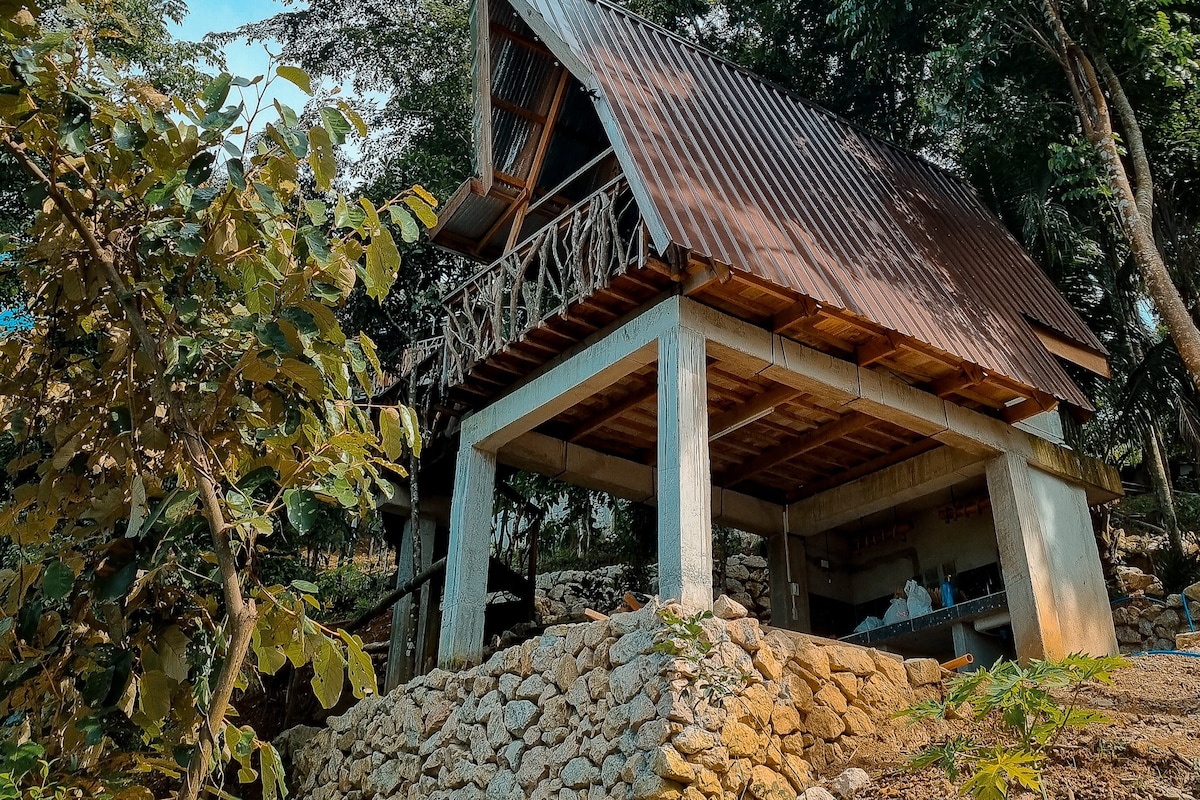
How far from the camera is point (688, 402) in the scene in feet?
25.1

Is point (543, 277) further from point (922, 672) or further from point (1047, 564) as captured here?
point (1047, 564)

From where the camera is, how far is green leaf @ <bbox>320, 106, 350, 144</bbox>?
3150 millimetres

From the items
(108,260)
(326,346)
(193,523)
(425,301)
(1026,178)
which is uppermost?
(1026,178)

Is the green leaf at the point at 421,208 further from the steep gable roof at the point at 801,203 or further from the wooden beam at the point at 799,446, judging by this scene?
→ the wooden beam at the point at 799,446

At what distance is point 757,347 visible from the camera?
27.1 feet

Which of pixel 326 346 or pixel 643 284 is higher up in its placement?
pixel 643 284

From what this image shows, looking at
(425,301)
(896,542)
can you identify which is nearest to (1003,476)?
(896,542)

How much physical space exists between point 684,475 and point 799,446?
353 centimetres

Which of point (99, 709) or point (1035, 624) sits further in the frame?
point (1035, 624)

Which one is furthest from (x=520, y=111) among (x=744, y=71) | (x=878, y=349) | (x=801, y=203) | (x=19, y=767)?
(x=19, y=767)

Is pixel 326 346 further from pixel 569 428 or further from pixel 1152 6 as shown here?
pixel 1152 6

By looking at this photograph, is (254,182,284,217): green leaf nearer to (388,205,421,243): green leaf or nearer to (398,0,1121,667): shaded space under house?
(388,205,421,243): green leaf

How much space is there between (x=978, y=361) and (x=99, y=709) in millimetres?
7480

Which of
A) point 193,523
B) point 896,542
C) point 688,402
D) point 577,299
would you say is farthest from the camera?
point 896,542
